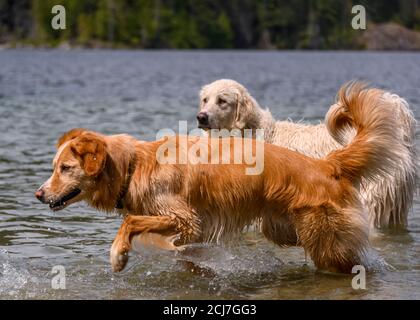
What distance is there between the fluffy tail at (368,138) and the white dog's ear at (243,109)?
2.72 m

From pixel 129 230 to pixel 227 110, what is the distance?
11.7 feet

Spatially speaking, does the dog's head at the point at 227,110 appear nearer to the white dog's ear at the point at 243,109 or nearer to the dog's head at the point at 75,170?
the white dog's ear at the point at 243,109

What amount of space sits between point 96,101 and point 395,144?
864 inches

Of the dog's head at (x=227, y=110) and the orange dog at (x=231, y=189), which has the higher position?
the dog's head at (x=227, y=110)

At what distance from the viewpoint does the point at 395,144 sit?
7.10m

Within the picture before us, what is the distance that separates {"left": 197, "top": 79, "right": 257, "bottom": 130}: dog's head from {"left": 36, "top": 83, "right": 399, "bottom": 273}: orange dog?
2732 mm

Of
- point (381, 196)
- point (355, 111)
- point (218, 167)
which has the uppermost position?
point (355, 111)

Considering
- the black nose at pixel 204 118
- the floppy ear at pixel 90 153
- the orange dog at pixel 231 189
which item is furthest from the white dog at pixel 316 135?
the floppy ear at pixel 90 153

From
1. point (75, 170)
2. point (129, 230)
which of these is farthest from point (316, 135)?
point (75, 170)

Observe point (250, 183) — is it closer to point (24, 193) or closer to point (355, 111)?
point (355, 111)

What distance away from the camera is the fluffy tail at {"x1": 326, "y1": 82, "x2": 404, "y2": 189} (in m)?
7.02

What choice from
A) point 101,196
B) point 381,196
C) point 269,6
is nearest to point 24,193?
point 101,196

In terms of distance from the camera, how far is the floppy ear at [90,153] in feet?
21.9

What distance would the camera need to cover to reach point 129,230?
6617mm
